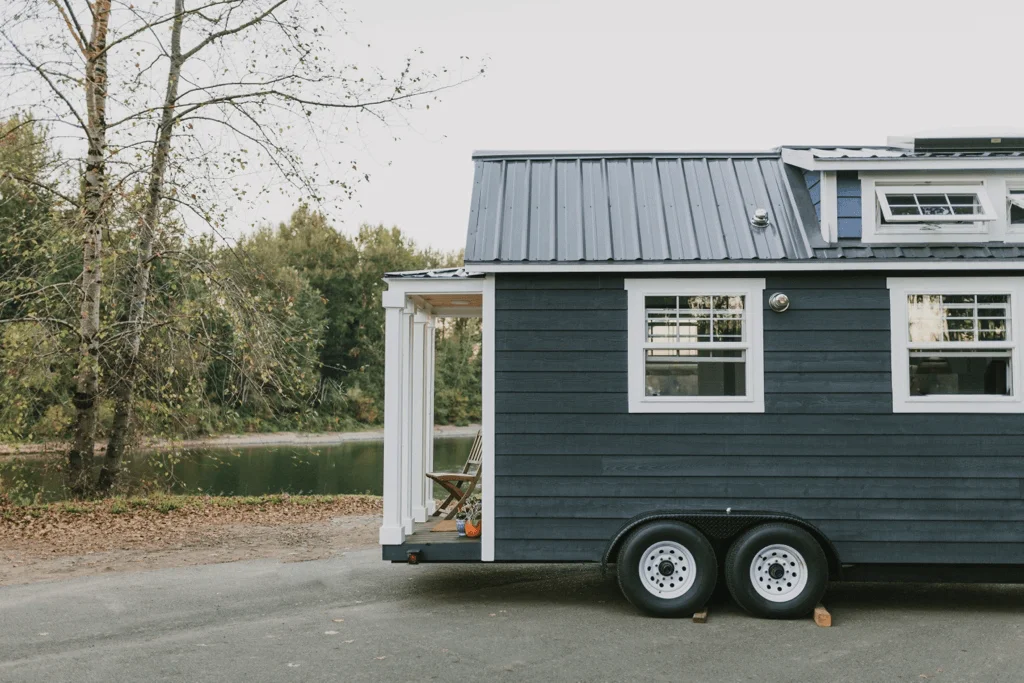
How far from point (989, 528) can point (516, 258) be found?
380 centimetres

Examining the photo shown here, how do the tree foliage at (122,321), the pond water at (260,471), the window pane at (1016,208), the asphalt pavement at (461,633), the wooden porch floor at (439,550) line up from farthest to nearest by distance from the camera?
the pond water at (260,471)
the tree foliage at (122,321)
the window pane at (1016,208)
the wooden porch floor at (439,550)
the asphalt pavement at (461,633)

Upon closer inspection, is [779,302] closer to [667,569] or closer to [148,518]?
[667,569]

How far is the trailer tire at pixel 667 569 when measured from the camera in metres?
5.85

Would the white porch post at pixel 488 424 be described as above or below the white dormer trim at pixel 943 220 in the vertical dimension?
below

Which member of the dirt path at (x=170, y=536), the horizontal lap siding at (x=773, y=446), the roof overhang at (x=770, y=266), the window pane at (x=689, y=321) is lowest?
the dirt path at (x=170, y=536)

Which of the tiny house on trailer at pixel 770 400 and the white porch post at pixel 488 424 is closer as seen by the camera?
the tiny house on trailer at pixel 770 400

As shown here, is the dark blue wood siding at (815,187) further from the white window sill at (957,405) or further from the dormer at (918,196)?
the white window sill at (957,405)

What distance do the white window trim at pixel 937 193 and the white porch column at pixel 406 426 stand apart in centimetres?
366

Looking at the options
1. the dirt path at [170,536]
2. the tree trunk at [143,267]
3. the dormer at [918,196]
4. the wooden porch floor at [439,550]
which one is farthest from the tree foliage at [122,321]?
the dormer at [918,196]

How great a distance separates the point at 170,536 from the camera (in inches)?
368

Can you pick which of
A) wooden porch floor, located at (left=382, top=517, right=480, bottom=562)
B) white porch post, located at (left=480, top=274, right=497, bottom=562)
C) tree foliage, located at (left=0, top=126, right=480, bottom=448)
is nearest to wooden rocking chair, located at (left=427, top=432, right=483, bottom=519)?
white porch post, located at (left=480, top=274, right=497, bottom=562)

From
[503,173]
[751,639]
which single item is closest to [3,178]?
[503,173]

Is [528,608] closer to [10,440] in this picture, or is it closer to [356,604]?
[356,604]

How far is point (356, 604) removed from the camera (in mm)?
6266
